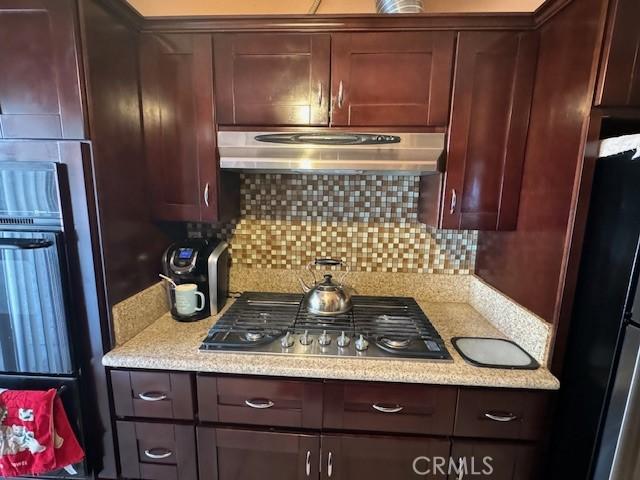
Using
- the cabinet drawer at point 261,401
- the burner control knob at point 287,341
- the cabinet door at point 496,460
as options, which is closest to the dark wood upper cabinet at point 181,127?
the burner control knob at point 287,341

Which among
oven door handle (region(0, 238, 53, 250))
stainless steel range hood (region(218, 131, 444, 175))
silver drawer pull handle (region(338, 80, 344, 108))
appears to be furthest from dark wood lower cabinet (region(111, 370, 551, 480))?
silver drawer pull handle (region(338, 80, 344, 108))

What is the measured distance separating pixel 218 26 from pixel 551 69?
1.30 meters

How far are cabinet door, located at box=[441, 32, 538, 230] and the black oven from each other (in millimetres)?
1522

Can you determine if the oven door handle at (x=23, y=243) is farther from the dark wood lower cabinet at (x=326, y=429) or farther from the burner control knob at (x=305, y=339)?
the burner control knob at (x=305, y=339)

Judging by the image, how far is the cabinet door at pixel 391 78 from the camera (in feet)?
4.11

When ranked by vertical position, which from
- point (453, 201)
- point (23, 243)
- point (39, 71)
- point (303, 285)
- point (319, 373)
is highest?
point (39, 71)

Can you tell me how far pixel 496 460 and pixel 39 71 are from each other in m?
2.14

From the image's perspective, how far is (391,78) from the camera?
4.19 ft

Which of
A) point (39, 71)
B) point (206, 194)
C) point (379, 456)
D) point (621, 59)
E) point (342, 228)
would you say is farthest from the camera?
point (342, 228)

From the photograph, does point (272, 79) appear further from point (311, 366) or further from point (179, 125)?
point (311, 366)

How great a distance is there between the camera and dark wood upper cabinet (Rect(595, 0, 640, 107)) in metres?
0.89

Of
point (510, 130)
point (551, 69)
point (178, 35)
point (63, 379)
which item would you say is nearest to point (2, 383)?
point (63, 379)

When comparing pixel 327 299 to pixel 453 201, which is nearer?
pixel 453 201

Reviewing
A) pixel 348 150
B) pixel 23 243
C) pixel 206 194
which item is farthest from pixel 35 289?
pixel 348 150
